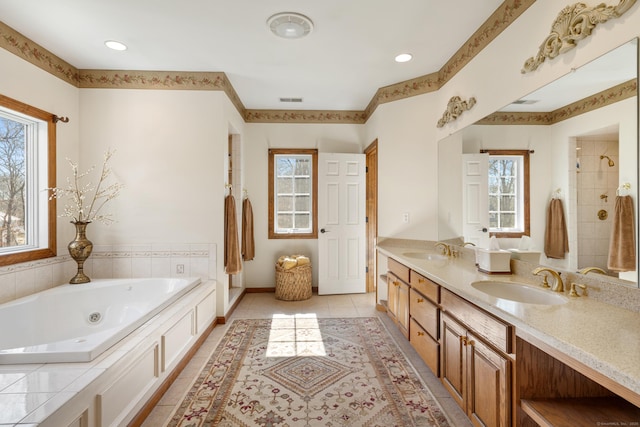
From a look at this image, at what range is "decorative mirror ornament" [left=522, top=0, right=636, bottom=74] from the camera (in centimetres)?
131

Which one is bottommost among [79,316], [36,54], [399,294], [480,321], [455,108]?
[79,316]

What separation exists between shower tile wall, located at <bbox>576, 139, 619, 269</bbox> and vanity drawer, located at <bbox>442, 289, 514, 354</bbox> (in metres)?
0.57

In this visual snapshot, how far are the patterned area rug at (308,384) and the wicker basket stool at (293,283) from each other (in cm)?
93

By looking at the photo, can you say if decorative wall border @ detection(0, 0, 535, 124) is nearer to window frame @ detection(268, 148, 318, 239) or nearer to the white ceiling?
the white ceiling

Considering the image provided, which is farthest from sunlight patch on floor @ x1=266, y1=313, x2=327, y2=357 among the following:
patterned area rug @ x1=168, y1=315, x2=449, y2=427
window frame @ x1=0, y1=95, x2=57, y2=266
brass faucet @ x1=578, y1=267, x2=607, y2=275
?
window frame @ x1=0, y1=95, x2=57, y2=266

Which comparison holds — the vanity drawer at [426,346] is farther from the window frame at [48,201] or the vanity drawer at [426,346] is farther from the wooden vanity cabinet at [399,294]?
the window frame at [48,201]

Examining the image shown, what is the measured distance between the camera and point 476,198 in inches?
92.3

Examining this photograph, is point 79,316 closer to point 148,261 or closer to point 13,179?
point 148,261

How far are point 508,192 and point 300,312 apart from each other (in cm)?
250

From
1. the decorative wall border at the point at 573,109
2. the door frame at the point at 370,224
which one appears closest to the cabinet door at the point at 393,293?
the door frame at the point at 370,224

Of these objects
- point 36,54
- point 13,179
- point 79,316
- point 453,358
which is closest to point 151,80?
point 36,54

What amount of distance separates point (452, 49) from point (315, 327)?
292cm

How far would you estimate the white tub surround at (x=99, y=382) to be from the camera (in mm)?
1132

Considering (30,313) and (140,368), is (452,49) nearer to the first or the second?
(140,368)
